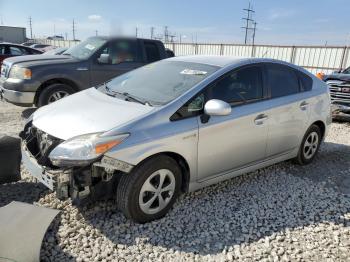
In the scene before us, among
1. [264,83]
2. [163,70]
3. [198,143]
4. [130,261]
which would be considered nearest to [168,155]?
[198,143]

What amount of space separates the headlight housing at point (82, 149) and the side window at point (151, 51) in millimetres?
5635

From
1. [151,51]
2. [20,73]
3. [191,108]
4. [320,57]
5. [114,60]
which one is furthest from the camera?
[320,57]

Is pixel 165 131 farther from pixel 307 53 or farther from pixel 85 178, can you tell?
pixel 307 53

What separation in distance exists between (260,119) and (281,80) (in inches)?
31.2

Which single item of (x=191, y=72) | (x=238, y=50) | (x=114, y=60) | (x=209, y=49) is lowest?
(x=209, y=49)

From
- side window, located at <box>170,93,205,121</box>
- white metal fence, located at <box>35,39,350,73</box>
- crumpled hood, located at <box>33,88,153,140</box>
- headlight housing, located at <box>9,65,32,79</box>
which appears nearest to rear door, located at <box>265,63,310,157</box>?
side window, located at <box>170,93,205,121</box>

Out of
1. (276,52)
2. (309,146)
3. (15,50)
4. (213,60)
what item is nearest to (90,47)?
(213,60)

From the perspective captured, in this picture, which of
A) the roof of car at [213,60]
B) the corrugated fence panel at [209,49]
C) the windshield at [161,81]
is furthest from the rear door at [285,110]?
the corrugated fence panel at [209,49]

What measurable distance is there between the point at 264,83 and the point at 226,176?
1244mm

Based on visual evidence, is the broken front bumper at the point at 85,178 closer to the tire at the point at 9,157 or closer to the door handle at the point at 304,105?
the tire at the point at 9,157

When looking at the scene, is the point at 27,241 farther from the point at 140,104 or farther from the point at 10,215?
the point at 140,104

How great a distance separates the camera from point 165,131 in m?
3.15

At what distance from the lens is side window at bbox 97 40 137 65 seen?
7.67m

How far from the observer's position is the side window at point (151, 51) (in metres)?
8.27
